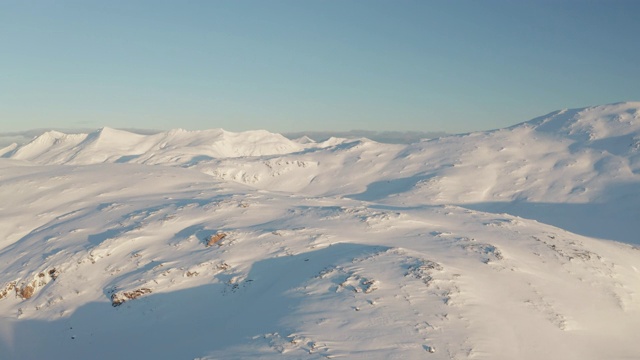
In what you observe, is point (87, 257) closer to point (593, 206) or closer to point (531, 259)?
point (531, 259)

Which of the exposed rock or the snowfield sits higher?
the exposed rock

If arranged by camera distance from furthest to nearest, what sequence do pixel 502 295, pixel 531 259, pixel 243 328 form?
pixel 531 259 < pixel 502 295 < pixel 243 328

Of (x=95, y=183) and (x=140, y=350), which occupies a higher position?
(x=95, y=183)

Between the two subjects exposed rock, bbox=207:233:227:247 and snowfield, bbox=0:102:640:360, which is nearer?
snowfield, bbox=0:102:640:360

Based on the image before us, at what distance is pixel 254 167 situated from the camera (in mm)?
104188

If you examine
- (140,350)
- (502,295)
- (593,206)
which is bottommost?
(593,206)

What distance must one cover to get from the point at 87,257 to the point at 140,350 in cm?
1150

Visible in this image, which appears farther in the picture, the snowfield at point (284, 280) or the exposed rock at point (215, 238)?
the exposed rock at point (215, 238)

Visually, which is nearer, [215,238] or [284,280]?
[284,280]

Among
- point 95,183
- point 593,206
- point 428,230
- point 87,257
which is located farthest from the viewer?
point 593,206

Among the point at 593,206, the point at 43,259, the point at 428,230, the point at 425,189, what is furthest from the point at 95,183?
the point at 593,206

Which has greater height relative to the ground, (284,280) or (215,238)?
(215,238)

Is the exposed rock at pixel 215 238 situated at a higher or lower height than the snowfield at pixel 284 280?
higher

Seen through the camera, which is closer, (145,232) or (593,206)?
(145,232)
